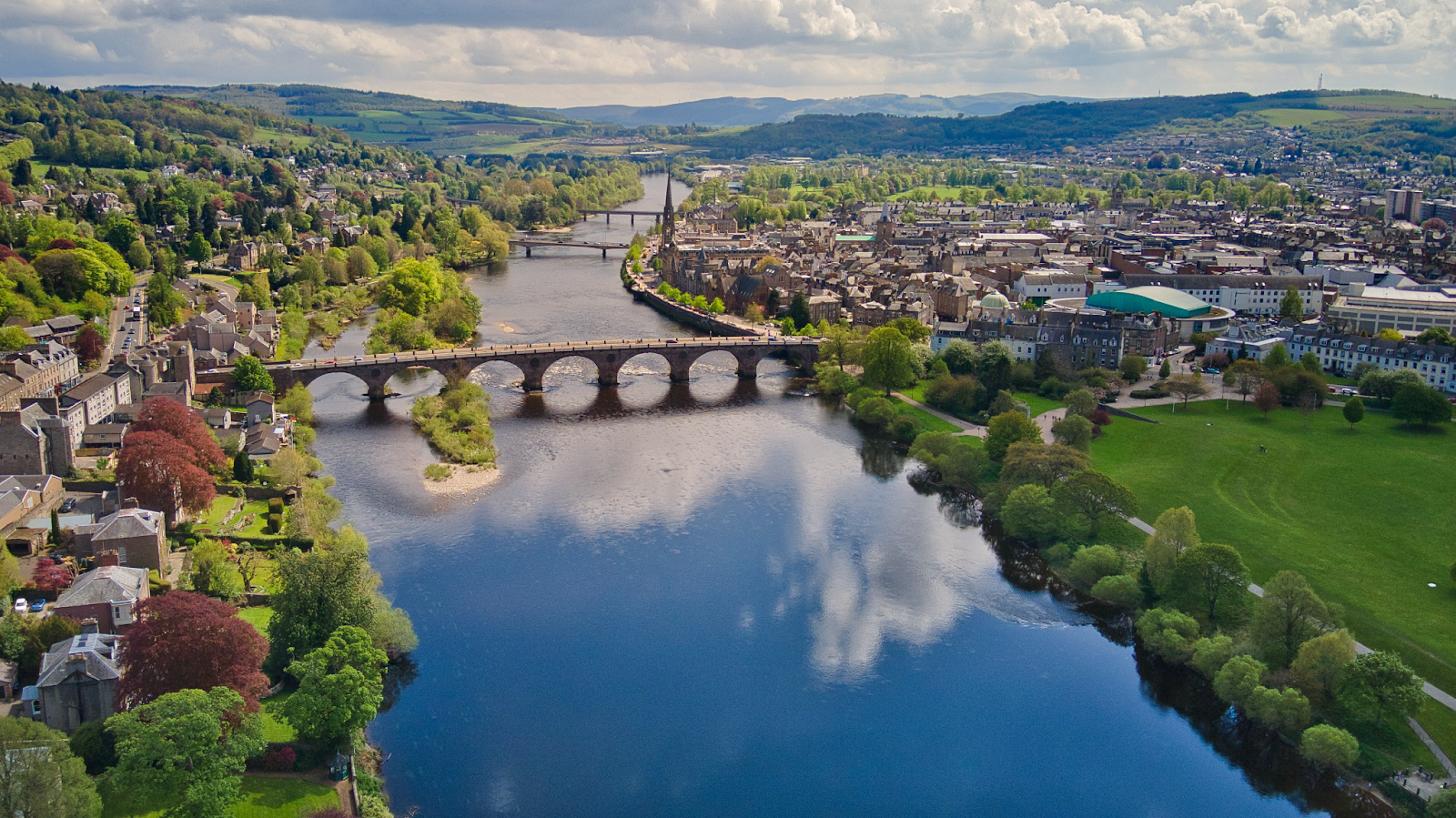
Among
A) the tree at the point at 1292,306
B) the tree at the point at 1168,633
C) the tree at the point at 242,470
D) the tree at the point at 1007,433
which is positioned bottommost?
the tree at the point at 1168,633

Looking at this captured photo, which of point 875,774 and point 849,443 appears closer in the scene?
point 875,774

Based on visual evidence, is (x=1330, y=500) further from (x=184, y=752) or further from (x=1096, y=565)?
(x=184, y=752)

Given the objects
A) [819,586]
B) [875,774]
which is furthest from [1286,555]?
[875,774]

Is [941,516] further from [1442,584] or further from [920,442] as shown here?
[1442,584]

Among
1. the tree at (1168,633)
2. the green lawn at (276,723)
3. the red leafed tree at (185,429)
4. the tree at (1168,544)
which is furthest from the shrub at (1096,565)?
the red leafed tree at (185,429)

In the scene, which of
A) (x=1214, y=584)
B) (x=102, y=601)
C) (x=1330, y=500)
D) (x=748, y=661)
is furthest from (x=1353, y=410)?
(x=102, y=601)

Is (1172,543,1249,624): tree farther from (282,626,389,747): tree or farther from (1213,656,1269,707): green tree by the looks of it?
(282,626,389,747): tree

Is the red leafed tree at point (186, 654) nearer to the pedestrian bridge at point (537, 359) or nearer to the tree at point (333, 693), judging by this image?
the tree at point (333, 693)
